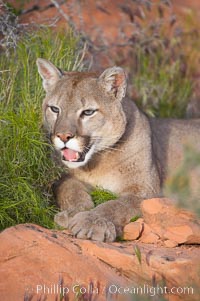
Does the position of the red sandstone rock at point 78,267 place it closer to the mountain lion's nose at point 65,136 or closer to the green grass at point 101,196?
the mountain lion's nose at point 65,136

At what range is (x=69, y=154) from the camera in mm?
6137

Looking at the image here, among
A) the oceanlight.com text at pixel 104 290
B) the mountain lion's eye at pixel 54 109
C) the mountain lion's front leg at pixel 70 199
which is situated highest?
the mountain lion's eye at pixel 54 109

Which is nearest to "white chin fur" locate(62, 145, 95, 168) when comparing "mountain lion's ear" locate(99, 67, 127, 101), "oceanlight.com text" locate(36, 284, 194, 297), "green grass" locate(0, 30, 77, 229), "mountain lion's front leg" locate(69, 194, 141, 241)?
"green grass" locate(0, 30, 77, 229)

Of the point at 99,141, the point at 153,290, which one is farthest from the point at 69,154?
the point at 153,290

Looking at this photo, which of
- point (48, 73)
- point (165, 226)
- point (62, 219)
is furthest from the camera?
point (48, 73)

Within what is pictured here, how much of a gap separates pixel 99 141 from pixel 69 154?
1.18 feet

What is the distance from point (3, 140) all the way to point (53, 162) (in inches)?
18.7

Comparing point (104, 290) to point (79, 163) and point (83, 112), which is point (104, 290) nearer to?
point (79, 163)

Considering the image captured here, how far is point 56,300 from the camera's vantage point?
186 inches

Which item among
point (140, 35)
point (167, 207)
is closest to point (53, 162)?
point (167, 207)

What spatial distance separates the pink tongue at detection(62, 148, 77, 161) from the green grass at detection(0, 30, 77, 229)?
0.69 feet

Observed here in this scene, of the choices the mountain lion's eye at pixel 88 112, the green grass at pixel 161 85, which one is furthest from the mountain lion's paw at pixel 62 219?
the green grass at pixel 161 85

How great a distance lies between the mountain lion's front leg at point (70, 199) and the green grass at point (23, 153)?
11 centimetres

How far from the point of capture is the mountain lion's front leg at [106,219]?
546cm
